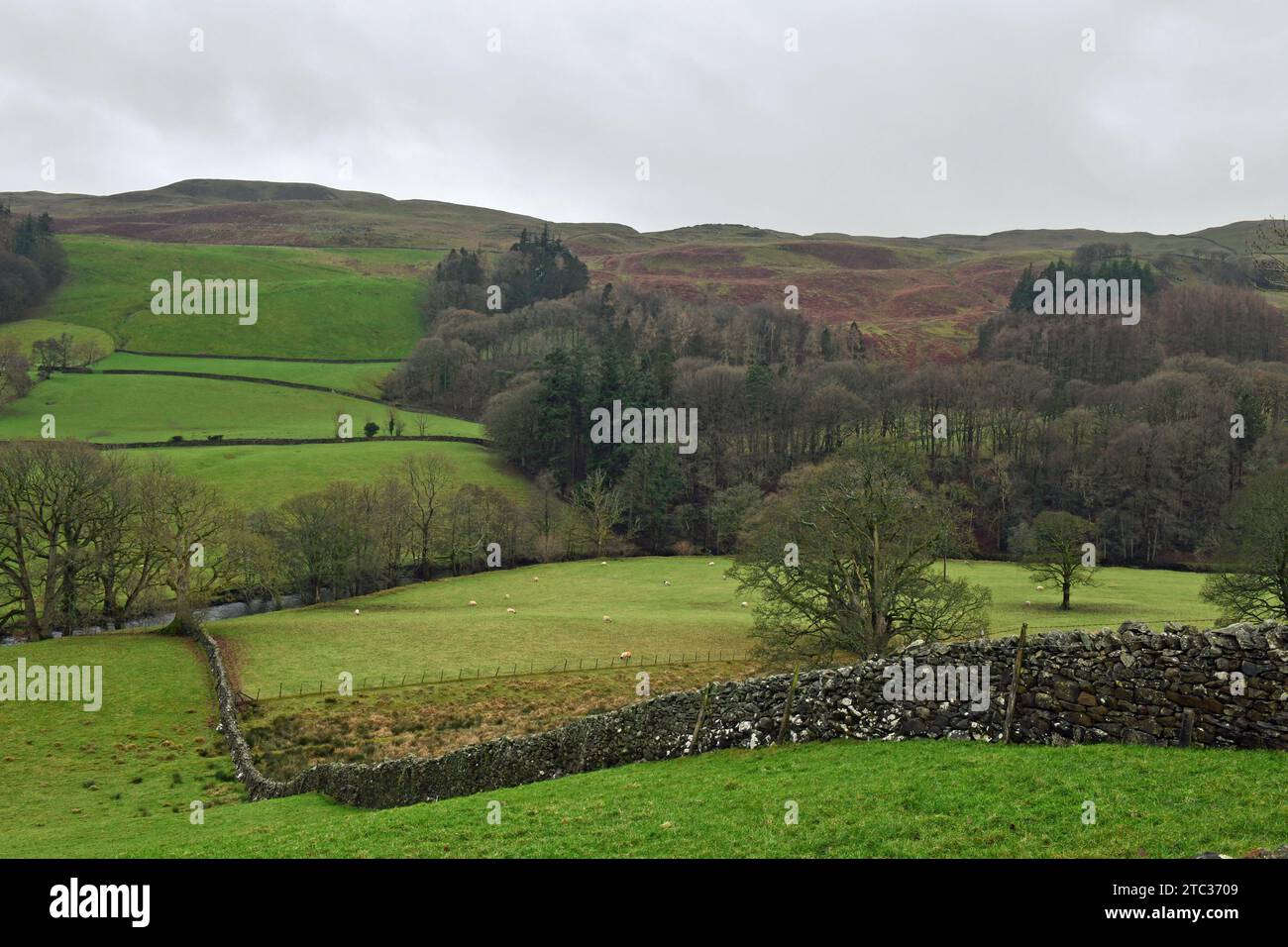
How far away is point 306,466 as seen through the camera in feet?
323

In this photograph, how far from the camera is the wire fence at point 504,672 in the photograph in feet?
147

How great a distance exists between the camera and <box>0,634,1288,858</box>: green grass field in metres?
11.8

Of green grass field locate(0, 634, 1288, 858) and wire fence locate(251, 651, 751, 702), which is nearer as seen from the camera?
green grass field locate(0, 634, 1288, 858)

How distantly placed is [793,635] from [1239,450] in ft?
281

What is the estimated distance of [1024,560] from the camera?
6756 cm

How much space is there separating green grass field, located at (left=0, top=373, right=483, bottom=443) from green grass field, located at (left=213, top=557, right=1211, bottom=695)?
170ft

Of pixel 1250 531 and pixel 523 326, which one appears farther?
pixel 523 326

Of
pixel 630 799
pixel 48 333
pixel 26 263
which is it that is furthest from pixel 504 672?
pixel 26 263

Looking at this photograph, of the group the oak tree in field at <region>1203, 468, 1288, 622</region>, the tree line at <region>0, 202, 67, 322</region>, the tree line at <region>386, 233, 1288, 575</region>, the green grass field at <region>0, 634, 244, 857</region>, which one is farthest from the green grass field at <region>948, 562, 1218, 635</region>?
the tree line at <region>0, 202, 67, 322</region>

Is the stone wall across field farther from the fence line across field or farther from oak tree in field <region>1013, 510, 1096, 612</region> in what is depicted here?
oak tree in field <region>1013, 510, 1096, 612</region>
